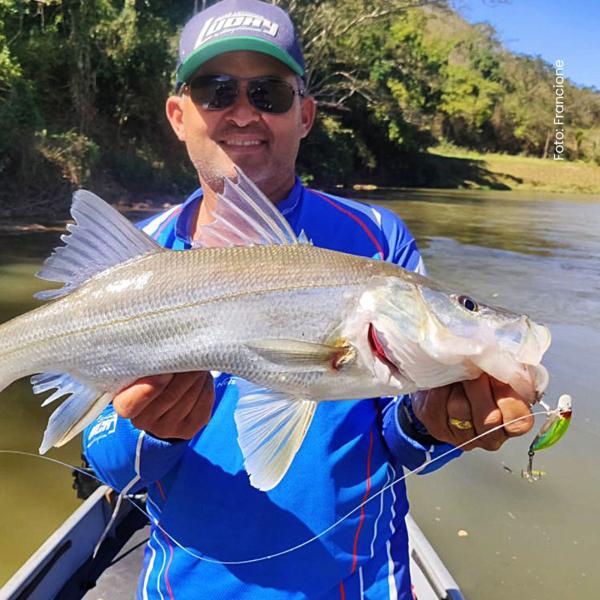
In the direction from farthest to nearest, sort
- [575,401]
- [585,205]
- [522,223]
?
[585,205], [522,223], [575,401]

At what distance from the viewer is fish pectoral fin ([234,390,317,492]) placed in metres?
1.58

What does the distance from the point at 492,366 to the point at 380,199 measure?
27.9m

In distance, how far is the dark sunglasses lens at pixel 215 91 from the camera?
85.1 inches

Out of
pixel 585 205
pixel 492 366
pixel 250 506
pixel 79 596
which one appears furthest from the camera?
pixel 585 205

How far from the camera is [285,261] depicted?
1.61 metres

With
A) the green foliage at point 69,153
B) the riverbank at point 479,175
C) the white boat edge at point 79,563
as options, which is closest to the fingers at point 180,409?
the white boat edge at point 79,563

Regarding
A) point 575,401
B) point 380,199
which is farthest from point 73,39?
point 575,401

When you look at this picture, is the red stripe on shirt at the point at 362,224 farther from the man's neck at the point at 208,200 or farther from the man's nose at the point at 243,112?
the man's nose at the point at 243,112

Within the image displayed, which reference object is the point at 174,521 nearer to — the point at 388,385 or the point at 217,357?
the point at 217,357

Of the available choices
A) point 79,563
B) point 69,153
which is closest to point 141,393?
point 79,563

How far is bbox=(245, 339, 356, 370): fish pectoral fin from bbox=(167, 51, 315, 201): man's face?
84cm

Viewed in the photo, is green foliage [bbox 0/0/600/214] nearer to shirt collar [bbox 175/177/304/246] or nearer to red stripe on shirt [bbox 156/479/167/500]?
shirt collar [bbox 175/177/304/246]

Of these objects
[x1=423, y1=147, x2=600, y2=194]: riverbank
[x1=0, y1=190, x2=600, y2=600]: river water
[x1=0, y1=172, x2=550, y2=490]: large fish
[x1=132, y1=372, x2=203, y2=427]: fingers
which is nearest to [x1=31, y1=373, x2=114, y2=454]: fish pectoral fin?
[x1=0, y1=172, x2=550, y2=490]: large fish

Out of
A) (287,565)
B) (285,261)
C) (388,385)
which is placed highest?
(285,261)
